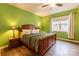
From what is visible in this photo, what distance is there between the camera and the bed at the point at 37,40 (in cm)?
201

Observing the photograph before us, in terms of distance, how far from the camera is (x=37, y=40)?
2.04 meters

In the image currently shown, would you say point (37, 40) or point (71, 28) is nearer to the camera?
point (71, 28)

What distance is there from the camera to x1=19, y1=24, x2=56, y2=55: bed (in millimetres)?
2014

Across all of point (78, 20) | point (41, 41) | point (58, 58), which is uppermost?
point (78, 20)

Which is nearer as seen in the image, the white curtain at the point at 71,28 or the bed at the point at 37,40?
the white curtain at the point at 71,28

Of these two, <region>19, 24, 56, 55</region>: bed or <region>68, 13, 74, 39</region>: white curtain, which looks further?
<region>19, 24, 56, 55</region>: bed

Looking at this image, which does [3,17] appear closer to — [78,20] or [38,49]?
[38,49]

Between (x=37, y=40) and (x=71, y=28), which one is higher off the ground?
(x=71, y=28)

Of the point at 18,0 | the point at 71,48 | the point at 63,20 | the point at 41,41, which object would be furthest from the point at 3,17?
the point at 71,48

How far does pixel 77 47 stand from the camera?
199cm

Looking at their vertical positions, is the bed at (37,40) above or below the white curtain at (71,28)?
below

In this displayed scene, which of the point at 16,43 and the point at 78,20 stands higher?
the point at 78,20

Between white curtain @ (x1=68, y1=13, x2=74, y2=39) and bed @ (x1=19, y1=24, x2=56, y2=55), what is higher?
white curtain @ (x1=68, y1=13, x2=74, y2=39)

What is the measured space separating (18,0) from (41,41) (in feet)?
3.90
